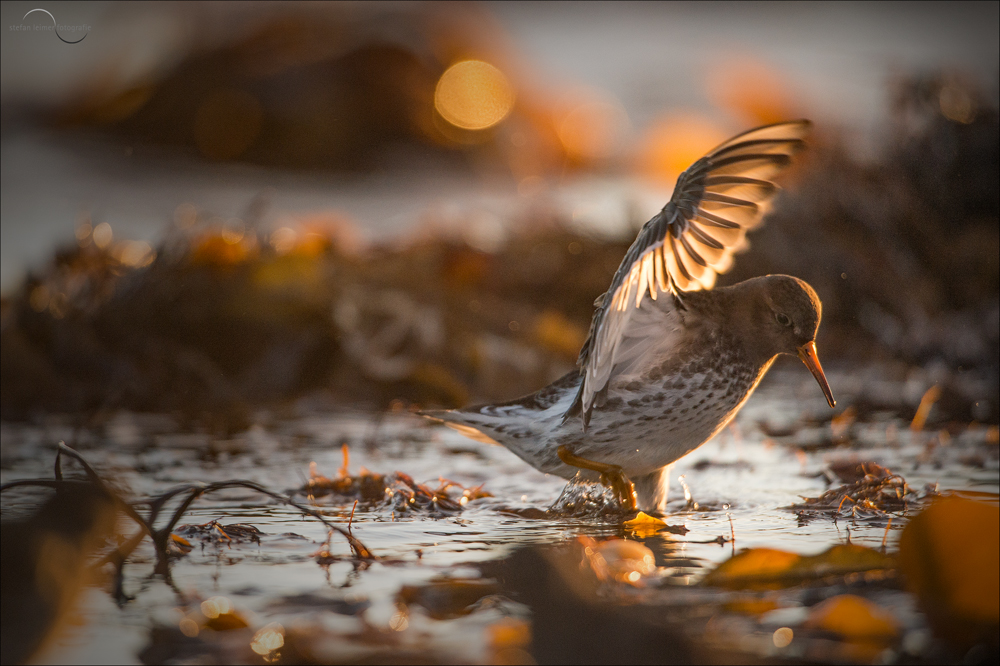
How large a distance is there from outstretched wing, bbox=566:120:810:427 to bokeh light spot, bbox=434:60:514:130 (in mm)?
10230

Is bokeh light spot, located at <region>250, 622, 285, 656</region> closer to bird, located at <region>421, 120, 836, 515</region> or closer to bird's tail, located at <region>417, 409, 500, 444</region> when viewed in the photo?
bird, located at <region>421, 120, 836, 515</region>

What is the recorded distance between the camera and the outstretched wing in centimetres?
278

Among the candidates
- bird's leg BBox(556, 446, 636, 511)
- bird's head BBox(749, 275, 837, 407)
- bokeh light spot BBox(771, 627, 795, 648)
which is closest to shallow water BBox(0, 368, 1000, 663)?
bird's leg BBox(556, 446, 636, 511)

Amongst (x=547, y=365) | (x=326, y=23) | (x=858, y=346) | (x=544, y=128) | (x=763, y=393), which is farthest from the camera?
(x=326, y=23)

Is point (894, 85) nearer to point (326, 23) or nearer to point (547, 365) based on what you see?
point (547, 365)

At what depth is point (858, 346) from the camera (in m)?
6.61

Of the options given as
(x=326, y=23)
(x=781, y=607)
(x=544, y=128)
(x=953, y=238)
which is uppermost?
(x=326, y=23)

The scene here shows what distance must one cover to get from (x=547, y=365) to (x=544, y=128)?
7559mm

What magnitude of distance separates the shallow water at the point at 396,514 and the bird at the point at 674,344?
0.25m

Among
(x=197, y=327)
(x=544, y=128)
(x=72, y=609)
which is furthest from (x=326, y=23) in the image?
(x=72, y=609)

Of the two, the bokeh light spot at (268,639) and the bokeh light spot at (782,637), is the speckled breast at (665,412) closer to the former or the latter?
the bokeh light spot at (782,637)

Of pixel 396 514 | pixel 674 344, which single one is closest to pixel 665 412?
pixel 674 344

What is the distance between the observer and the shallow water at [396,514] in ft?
6.63

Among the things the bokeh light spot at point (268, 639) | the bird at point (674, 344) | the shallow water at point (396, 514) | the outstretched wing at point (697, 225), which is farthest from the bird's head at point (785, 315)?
the bokeh light spot at point (268, 639)
